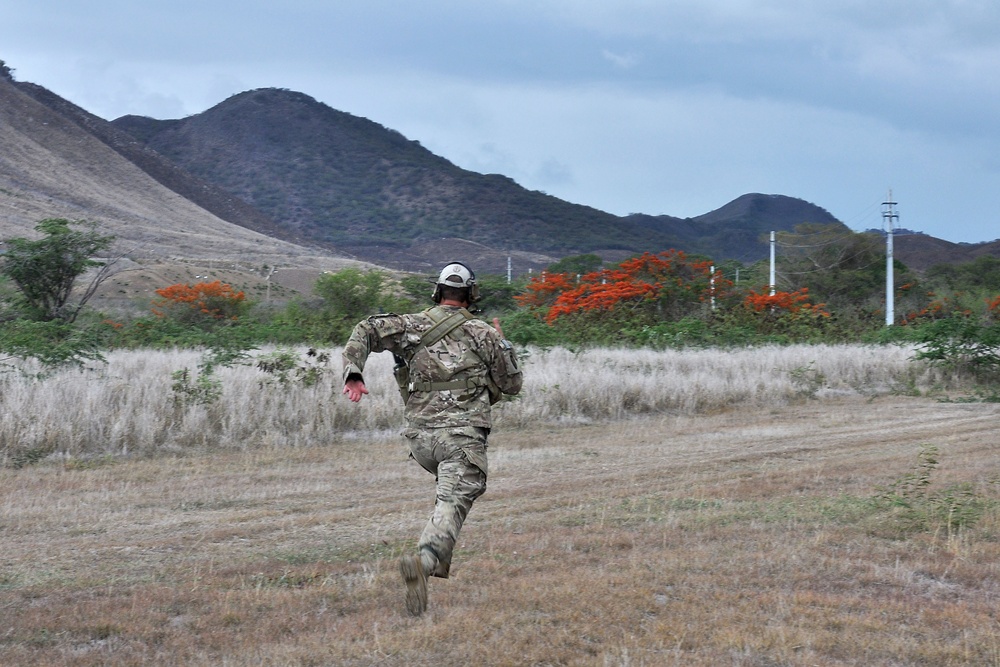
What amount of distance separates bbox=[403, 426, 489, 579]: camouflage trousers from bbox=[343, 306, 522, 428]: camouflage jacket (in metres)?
0.07

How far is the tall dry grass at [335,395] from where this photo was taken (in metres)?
11.5

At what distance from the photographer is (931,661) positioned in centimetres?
479

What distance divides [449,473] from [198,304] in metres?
21.4

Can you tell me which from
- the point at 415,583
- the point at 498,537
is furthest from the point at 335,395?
the point at 415,583

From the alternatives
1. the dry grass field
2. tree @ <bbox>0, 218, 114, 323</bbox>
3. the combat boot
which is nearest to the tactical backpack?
the combat boot

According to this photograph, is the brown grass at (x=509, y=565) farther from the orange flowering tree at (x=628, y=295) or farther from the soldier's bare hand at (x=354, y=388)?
the orange flowering tree at (x=628, y=295)

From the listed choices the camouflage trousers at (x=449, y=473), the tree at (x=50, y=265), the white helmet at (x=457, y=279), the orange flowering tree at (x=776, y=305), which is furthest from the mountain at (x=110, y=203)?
the camouflage trousers at (x=449, y=473)

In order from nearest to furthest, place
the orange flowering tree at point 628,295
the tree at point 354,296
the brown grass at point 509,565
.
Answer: the brown grass at point 509,565 → the orange flowering tree at point 628,295 → the tree at point 354,296

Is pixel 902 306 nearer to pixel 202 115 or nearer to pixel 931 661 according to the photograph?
pixel 931 661

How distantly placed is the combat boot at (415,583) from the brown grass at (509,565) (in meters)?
0.09

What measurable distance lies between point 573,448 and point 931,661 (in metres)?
7.85

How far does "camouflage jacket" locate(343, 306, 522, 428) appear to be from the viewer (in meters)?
5.88

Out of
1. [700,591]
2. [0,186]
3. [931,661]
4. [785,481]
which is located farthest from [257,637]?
[0,186]

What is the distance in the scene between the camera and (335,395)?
1338cm
